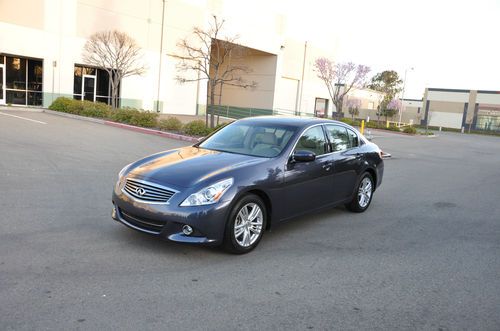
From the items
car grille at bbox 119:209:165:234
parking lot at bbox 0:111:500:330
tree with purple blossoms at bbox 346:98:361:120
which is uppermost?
tree with purple blossoms at bbox 346:98:361:120

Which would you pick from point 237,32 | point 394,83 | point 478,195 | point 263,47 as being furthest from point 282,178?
point 394,83

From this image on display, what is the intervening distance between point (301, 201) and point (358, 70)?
37950mm

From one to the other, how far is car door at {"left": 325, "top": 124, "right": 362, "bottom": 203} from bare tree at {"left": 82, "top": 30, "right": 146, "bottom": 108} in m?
20.6

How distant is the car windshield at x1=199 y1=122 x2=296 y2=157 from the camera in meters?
6.02

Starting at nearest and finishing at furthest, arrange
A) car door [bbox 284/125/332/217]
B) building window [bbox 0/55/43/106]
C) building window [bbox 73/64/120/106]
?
car door [bbox 284/125/332/217], building window [bbox 0/55/43/106], building window [bbox 73/64/120/106]

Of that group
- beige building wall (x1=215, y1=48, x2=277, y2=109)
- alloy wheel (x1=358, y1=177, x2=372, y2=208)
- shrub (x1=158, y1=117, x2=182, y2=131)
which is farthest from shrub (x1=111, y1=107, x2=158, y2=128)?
beige building wall (x1=215, y1=48, x2=277, y2=109)

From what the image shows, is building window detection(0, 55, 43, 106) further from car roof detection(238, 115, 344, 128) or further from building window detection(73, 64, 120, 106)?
car roof detection(238, 115, 344, 128)

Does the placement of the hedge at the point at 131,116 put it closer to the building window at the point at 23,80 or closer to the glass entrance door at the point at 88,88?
the building window at the point at 23,80

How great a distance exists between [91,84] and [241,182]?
26.4 metres

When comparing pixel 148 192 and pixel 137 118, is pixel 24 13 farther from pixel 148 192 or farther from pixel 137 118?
pixel 148 192

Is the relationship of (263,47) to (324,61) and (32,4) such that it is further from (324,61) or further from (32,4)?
(32,4)

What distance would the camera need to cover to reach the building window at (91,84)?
28.2m

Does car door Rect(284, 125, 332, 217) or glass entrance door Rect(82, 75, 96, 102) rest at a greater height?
glass entrance door Rect(82, 75, 96, 102)

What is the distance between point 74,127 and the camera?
17.9m
